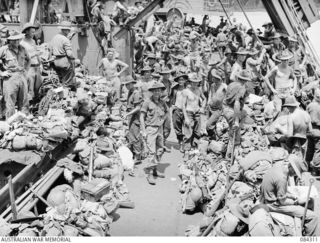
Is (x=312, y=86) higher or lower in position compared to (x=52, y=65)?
lower

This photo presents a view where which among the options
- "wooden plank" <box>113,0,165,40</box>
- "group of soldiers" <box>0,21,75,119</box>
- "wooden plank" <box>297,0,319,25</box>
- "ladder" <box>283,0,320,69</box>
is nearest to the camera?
"group of soldiers" <box>0,21,75,119</box>

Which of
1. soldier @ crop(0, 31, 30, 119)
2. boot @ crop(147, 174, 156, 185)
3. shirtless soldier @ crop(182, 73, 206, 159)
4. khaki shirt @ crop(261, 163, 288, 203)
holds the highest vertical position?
soldier @ crop(0, 31, 30, 119)

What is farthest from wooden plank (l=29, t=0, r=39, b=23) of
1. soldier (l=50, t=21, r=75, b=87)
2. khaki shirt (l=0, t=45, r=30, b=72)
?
khaki shirt (l=0, t=45, r=30, b=72)

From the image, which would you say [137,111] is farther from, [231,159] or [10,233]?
[10,233]

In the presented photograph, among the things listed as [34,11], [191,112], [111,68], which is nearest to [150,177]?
[191,112]

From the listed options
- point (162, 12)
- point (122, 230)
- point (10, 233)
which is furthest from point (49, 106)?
point (162, 12)

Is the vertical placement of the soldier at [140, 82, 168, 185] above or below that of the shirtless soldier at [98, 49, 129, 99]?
below

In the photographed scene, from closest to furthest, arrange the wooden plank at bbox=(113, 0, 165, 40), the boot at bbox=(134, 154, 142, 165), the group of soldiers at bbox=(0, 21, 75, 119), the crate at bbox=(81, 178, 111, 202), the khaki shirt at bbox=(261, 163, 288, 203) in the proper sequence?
the khaki shirt at bbox=(261, 163, 288, 203)
the crate at bbox=(81, 178, 111, 202)
the group of soldiers at bbox=(0, 21, 75, 119)
the boot at bbox=(134, 154, 142, 165)
the wooden plank at bbox=(113, 0, 165, 40)

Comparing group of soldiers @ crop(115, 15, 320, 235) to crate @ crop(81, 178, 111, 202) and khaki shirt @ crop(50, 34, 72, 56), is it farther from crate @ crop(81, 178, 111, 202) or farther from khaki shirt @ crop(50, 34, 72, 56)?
khaki shirt @ crop(50, 34, 72, 56)

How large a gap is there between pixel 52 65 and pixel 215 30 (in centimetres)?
1327

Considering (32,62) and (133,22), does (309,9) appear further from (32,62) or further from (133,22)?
(32,62)

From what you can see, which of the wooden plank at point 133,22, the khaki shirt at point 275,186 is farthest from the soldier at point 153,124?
the wooden plank at point 133,22

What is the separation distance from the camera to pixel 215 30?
2316 cm

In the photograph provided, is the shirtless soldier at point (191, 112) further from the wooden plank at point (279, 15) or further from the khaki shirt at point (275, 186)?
the wooden plank at point (279, 15)
